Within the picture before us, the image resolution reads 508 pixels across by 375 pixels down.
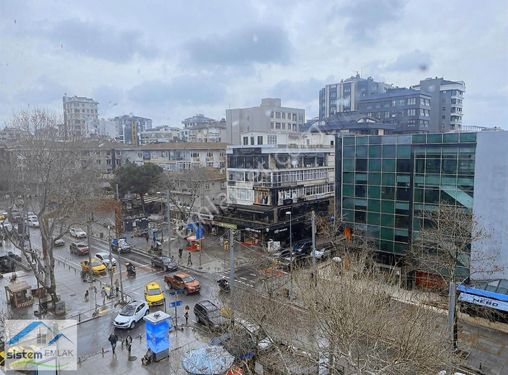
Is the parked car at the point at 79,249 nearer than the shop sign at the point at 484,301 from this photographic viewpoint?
No

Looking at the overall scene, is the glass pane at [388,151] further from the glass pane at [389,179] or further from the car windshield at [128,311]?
the car windshield at [128,311]

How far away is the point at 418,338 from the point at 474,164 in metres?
15.1

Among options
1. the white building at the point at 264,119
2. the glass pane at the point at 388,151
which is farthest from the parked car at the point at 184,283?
the white building at the point at 264,119

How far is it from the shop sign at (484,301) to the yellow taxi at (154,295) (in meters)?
15.0

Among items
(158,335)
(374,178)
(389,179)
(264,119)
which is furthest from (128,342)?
(264,119)

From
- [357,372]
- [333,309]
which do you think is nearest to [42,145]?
[333,309]

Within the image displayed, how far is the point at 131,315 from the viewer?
17062mm

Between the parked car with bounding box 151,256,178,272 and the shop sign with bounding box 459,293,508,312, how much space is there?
16788 mm

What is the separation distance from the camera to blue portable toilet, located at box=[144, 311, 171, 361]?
13672 millimetres

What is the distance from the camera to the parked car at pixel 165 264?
82.7ft

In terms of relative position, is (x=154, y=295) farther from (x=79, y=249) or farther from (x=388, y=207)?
(x=388, y=207)

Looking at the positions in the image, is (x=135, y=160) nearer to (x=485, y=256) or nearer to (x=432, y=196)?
(x=432, y=196)

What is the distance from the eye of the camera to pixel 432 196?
21.6m

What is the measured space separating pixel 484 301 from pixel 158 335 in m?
15.1
